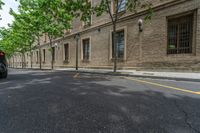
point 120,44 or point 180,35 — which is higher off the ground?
point 180,35

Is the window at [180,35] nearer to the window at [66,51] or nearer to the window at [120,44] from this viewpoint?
the window at [120,44]

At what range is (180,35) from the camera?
11742 millimetres

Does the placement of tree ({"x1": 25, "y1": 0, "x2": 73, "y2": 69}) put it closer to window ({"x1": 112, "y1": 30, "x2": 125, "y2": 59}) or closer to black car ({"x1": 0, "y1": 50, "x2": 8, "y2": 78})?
window ({"x1": 112, "y1": 30, "x2": 125, "y2": 59})

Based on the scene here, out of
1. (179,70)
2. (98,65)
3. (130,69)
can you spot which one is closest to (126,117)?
(179,70)

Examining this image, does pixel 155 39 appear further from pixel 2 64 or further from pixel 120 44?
pixel 2 64

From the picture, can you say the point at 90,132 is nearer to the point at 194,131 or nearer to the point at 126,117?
the point at 126,117

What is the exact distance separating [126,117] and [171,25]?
35.7 feet

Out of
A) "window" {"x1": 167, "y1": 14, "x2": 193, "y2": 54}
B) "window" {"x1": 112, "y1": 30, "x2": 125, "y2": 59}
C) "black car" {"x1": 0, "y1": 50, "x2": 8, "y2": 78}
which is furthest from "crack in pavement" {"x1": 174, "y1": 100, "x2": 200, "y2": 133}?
"window" {"x1": 112, "y1": 30, "x2": 125, "y2": 59}

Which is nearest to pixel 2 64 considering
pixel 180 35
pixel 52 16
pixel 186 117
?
pixel 186 117

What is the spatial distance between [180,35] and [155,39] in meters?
1.72

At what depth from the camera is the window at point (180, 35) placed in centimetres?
1127

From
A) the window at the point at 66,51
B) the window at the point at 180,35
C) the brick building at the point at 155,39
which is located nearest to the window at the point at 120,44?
the brick building at the point at 155,39

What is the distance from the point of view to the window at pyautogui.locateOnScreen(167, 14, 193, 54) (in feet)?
37.0

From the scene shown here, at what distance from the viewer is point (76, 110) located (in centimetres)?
351
